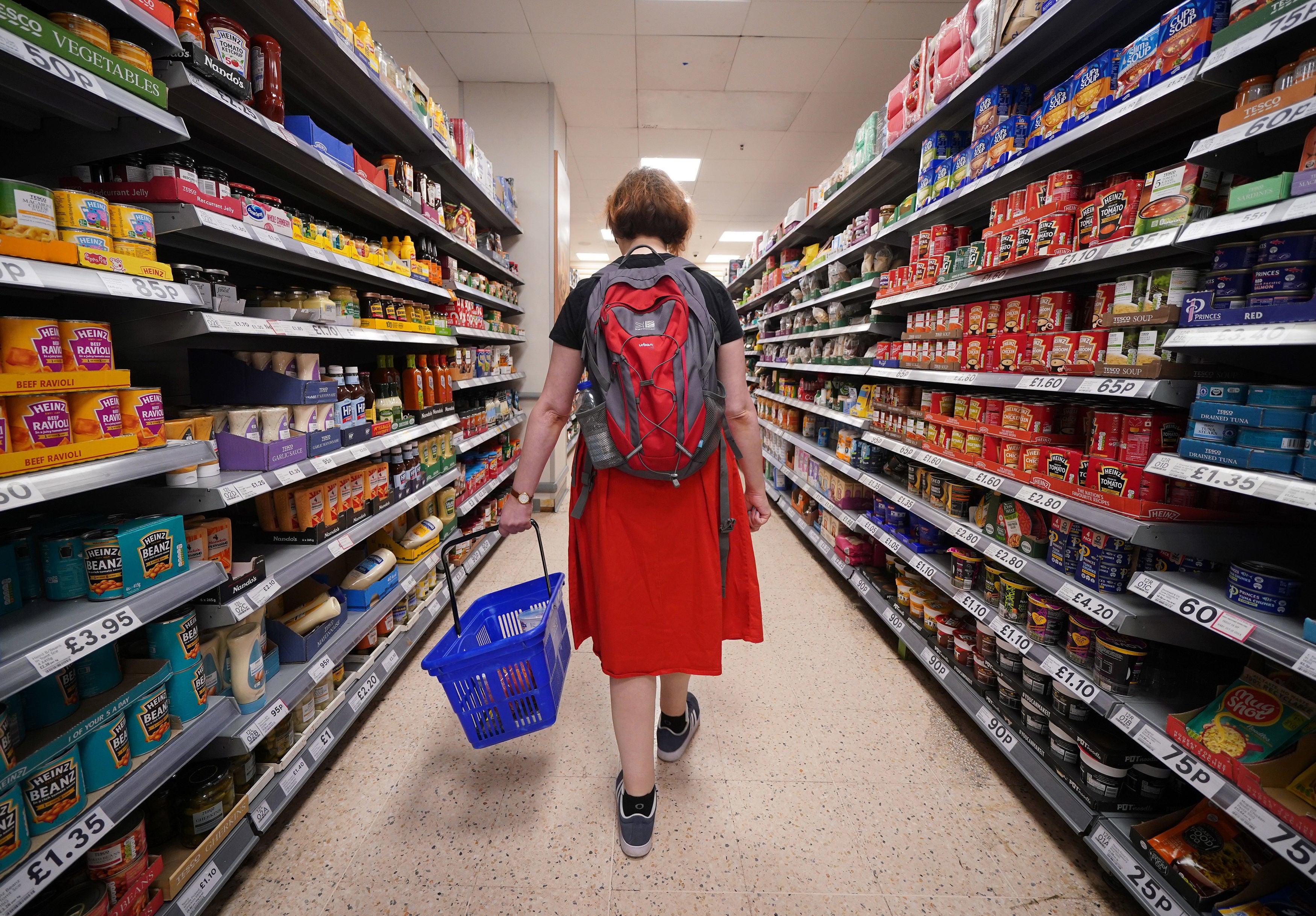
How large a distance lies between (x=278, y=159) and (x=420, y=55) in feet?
10.6

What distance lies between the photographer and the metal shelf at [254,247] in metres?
1.29

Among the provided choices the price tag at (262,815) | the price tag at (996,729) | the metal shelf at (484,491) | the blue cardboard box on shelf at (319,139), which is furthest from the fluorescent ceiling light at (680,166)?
the price tag at (262,815)

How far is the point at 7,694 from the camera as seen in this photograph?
87cm

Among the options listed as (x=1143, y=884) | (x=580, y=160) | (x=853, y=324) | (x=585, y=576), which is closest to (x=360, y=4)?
(x=580, y=160)

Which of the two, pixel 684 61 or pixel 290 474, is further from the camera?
pixel 684 61

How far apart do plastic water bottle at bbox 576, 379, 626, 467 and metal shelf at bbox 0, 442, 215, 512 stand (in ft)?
2.92

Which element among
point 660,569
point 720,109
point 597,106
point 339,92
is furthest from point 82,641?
point 720,109

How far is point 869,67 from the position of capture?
4359 mm

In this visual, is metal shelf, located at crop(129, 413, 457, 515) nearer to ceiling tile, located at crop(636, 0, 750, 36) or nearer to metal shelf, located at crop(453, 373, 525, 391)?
metal shelf, located at crop(453, 373, 525, 391)

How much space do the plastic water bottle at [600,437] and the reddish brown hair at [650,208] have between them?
1.62 feet

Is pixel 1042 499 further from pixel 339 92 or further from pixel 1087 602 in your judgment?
pixel 339 92

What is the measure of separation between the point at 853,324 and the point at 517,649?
2699mm

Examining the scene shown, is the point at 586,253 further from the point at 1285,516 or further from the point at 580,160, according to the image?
the point at 1285,516

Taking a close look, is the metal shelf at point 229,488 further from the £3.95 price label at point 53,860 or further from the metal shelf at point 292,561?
the £3.95 price label at point 53,860
